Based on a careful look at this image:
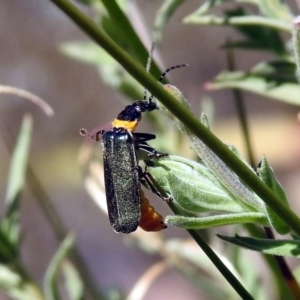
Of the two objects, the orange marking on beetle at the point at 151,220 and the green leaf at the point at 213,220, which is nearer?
the green leaf at the point at 213,220

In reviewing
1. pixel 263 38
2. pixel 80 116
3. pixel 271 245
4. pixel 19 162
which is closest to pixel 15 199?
pixel 19 162

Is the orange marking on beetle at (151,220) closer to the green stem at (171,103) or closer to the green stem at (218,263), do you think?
the green stem at (218,263)

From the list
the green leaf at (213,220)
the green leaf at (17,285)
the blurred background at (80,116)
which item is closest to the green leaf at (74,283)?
the green leaf at (17,285)

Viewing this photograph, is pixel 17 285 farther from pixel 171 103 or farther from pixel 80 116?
pixel 80 116

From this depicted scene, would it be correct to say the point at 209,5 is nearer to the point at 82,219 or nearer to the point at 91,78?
the point at 82,219

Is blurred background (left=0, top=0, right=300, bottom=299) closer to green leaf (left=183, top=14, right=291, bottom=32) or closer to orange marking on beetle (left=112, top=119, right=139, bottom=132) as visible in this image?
orange marking on beetle (left=112, top=119, right=139, bottom=132)

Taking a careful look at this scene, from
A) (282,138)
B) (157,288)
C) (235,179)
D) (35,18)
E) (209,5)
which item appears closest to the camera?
(235,179)

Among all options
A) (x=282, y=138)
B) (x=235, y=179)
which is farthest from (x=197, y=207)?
(x=282, y=138)
